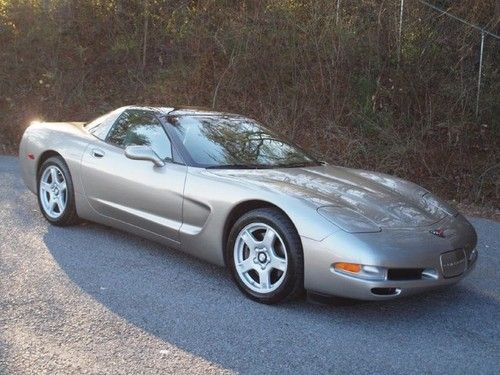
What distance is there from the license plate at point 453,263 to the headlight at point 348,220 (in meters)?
0.49

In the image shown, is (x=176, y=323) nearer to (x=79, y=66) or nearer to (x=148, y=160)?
(x=148, y=160)

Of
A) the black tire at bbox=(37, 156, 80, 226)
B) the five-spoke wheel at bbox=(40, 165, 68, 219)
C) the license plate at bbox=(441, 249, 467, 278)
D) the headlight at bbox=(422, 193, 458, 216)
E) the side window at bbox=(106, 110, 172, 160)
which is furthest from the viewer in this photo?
the five-spoke wheel at bbox=(40, 165, 68, 219)

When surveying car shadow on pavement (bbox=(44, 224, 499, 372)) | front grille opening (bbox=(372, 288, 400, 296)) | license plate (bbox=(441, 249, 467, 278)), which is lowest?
car shadow on pavement (bbox=(44, 224, 499, 372))

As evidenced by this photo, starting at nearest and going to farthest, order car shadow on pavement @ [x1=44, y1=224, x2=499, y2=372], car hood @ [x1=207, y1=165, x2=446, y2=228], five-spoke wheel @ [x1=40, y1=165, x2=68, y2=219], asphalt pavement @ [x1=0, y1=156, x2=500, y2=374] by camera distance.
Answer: asphalt pavement @ [x1=0, y1=156, x2=500, y2=374], car shadow on pavement @ [x1=44, y1=224, x2=499, y2=372], car hood @ [x1=207, y1=165, x2=446, y2=228], five-spoke wheel @ [x1=40, y1=165, x2=68, y2=219]

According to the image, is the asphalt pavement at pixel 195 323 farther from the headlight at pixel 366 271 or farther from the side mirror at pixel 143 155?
the side mirror at pixel 143 155

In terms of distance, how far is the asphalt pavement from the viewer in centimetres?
309

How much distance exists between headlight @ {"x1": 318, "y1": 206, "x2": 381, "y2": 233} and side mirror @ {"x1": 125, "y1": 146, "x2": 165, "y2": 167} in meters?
1.44

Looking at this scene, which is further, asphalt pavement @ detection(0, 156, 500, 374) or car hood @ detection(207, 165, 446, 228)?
car hood @ detection(207, 165, 446, 228)

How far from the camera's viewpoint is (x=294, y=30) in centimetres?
1054

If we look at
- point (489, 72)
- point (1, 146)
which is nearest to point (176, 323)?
point (489, 72)

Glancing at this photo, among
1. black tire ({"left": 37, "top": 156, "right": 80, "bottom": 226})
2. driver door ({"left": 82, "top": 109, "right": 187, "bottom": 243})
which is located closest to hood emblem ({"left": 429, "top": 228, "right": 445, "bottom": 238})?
driver door ({"left": 82, "top": 109, "right": 187, "bottom": 243})

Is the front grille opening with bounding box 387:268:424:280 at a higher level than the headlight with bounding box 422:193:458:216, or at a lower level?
lower

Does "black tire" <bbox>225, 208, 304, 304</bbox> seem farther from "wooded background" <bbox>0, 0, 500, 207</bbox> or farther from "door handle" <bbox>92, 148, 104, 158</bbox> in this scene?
"wooded background" <bbox>0, 0, 500, 207</bbox>

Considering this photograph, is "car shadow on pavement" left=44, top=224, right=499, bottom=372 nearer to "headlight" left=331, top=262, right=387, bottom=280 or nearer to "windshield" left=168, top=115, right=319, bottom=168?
"headlight" left=331, top=262, right=387, bottom=280
